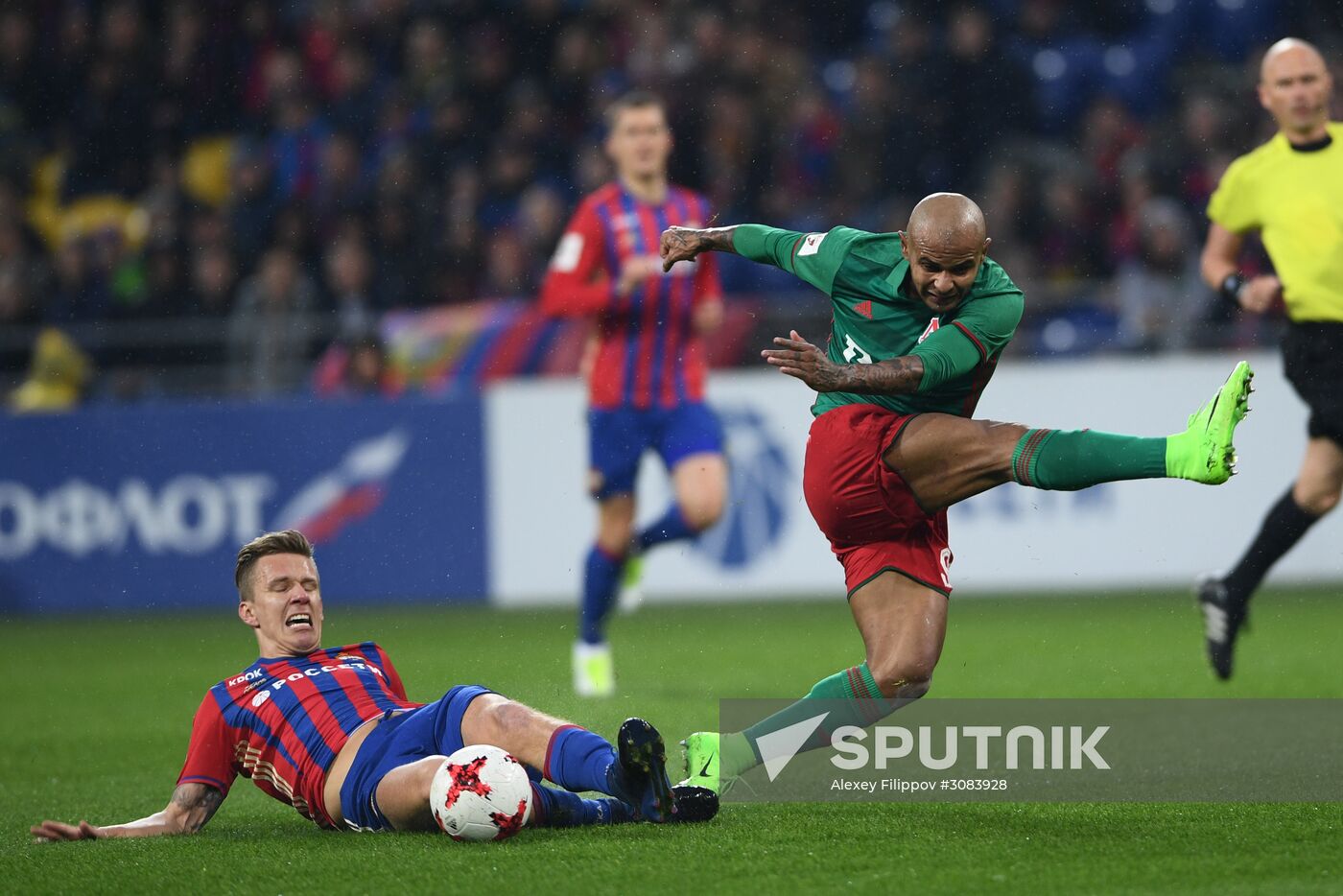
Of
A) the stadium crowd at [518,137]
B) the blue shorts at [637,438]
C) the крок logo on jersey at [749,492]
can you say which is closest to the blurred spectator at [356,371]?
the stadium crowd at [518,137]

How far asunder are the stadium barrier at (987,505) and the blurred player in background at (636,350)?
7.67 ft

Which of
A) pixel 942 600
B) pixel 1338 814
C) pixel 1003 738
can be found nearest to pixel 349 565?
pixel 1003 738

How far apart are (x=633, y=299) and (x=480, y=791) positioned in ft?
13.0

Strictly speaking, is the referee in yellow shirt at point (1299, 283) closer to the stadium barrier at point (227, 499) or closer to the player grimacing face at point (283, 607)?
the player grimacing face at point (283, 607)

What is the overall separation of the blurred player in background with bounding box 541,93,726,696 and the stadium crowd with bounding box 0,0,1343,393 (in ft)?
11.5

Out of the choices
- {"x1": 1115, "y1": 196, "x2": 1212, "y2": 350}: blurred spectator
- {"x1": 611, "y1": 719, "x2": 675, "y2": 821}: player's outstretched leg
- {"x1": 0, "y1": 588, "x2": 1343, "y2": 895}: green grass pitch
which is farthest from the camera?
{"x1": 1115, "y1": 196, "x2": 1212, "y2": 350}: blurred spectator

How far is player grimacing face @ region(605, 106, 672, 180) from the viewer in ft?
24.3

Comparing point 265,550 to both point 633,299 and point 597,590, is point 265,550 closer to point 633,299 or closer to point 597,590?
point 597,590

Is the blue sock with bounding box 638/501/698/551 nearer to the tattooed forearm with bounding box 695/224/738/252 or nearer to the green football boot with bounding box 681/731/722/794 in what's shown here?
the tattooed forearm with bounding box 695/224/738/252

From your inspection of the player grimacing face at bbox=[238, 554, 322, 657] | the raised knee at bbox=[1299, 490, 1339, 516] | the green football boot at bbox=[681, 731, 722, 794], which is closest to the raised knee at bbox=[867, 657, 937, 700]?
the green football boot at bbox=[681, 731, 722, 794]

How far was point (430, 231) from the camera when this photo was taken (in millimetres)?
12086

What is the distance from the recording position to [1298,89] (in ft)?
20.6

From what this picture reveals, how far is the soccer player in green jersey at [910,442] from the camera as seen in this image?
162 inches

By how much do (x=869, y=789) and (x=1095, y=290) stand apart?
20.6 feet
